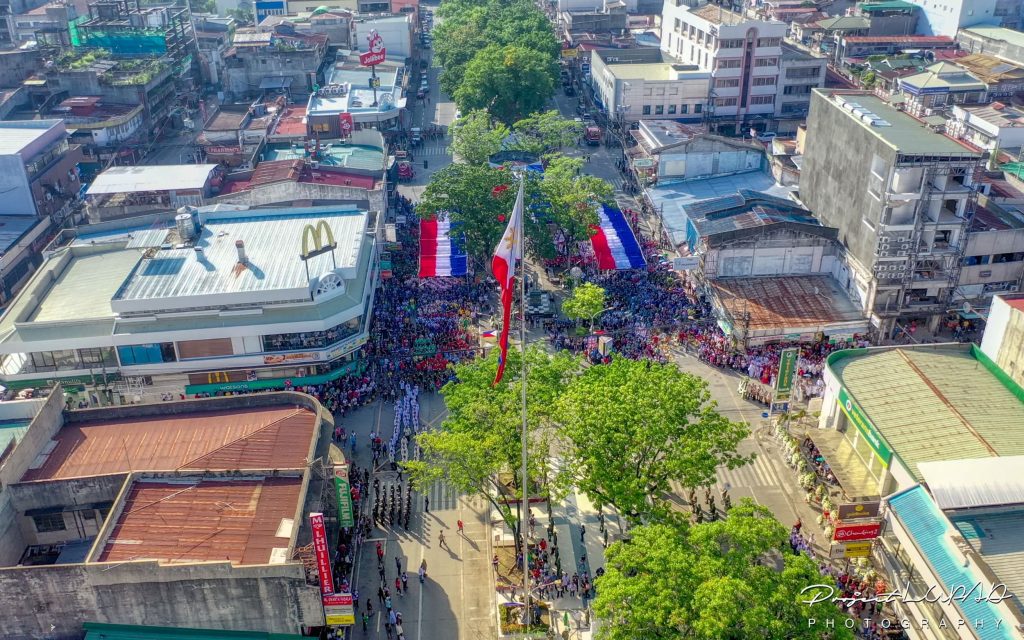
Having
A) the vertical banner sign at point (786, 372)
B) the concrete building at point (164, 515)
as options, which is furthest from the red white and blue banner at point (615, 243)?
the concrete building at point (164, 515)

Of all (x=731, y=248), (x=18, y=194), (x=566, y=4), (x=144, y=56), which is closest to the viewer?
(x=731, y=248)

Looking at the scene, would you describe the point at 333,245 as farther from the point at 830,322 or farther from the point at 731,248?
the point at 830,322

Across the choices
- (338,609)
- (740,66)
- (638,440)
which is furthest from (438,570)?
(740,66)

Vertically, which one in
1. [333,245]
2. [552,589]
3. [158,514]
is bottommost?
[552,589]

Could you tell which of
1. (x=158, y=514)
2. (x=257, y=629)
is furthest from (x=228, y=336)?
(x=257, y=629)

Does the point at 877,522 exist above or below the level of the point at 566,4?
below

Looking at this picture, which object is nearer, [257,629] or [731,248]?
[257,629]

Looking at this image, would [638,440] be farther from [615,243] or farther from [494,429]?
[615,243]
